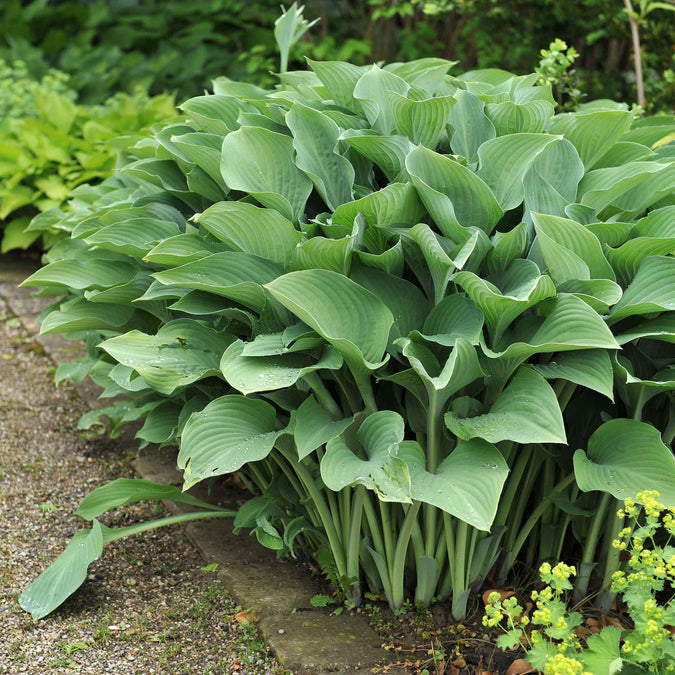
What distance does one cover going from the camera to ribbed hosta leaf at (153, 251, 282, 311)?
6.80ft

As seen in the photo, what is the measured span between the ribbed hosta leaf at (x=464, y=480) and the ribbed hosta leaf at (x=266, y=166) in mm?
758

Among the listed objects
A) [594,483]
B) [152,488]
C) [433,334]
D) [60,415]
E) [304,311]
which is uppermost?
[304,311]

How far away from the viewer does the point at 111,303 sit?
2.70m

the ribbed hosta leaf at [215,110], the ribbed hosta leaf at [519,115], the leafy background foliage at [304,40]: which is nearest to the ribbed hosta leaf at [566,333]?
the ribbed hosta leaf at [519,115]

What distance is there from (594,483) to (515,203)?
2.33 feet

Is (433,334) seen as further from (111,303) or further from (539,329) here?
(111,303)

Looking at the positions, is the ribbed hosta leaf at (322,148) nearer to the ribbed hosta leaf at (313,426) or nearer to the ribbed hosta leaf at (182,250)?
the ribbed hosta leaf at (182,250)

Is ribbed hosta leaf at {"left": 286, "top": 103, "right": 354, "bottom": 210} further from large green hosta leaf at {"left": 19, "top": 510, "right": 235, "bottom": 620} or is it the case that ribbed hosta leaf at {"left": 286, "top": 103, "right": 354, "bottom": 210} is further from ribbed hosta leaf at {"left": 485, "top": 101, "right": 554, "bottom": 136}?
large green hosta leaf at {"left": 19, "top": 510, "right": 235, "bottom": 620}

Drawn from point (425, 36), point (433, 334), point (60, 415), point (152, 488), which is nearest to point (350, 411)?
point (433, 334)

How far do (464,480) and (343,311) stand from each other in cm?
48

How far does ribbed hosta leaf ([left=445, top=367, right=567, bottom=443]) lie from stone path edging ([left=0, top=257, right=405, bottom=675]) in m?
0.68

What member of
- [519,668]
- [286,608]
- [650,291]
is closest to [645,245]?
[650,291]

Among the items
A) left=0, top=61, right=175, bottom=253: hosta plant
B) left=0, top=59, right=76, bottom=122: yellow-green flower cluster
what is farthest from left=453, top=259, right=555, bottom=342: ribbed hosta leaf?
left=0, top=59, right=76, bottom=122: yellow-green flower cluster

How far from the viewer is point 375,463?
6.17ft
